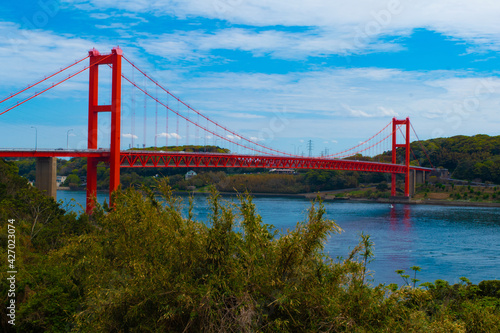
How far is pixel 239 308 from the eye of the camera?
4.79 metres

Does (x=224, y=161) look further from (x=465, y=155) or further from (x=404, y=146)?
(x=465, y=155)

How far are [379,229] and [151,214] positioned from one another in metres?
26.7

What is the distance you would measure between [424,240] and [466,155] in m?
46.9

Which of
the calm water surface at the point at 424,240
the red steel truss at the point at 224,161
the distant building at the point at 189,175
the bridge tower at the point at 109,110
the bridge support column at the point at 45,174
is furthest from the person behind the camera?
the distant building at the point at 189,175

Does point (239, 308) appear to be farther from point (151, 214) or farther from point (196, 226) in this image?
point (151, 214)

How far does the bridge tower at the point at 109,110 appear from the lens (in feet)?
74.8

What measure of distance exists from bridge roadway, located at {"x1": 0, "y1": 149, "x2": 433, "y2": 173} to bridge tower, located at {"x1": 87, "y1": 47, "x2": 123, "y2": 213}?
2.69 ft

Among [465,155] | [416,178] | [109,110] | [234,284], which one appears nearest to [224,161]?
[109,110]

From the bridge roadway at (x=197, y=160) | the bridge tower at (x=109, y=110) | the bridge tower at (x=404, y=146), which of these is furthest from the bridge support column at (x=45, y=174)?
the bridge tower at (x=404, y=146)

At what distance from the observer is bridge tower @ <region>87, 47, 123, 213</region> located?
22.8 meters

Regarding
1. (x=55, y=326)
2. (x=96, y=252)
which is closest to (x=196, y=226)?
(x=96, y=252)

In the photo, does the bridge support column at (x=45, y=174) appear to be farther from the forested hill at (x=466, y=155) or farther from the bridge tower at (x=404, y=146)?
the forested hill at (x=466, y=155)

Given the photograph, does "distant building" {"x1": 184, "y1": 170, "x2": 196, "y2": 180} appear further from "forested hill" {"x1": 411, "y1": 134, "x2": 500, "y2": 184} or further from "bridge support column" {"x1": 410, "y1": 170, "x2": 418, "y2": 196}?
"forested hill" {"x1": 411, "y1": 134, "x2": 500, "y2": 184}

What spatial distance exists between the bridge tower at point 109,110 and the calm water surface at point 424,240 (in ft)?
15.0
